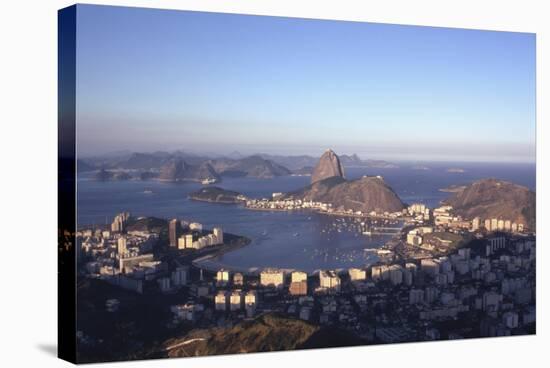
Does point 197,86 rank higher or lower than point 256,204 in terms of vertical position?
higher

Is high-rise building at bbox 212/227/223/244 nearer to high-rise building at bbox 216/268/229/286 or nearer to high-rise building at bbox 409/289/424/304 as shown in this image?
high-rise building at bbox 216/268/229/286

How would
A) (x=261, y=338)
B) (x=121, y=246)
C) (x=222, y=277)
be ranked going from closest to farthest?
(x=121, y=246) < (x=222, y=277) < (x=261, y=338)

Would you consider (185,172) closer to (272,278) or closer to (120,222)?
(120,222)

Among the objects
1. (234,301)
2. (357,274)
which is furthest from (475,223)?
(234,301)

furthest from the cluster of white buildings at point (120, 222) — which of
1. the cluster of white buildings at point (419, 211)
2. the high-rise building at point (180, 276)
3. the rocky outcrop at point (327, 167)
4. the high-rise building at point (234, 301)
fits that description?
the cluster of white buildings at point (419, 211)

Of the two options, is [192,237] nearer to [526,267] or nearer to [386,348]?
[386,348]

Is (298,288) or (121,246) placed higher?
(121,246)

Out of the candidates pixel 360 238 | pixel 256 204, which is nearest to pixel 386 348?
pixel 360 238

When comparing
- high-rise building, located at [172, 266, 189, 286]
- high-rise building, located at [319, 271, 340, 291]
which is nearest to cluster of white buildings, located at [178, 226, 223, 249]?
high-rise building, located at [172, 266, 189, 286]
